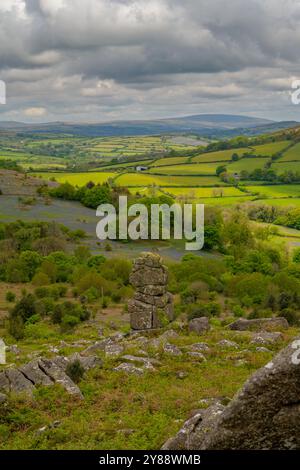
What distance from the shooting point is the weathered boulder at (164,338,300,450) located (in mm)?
10484

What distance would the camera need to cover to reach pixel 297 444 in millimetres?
10906

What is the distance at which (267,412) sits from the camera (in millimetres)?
10625

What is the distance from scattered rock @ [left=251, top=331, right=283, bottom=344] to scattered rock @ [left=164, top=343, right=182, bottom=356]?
4.51 m

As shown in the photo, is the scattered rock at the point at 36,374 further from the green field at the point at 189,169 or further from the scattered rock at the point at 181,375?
the green field at the point at 189,169

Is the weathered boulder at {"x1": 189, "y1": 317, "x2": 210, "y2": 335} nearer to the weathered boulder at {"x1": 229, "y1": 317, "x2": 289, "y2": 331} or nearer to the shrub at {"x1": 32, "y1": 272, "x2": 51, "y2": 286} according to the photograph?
the weathered boulder at {"x1": 229, "y1": 317, "x2": 289, "y2": 331}

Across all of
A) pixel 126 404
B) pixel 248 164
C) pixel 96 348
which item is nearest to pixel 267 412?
pixel 126 404

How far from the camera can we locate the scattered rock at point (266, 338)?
28109 millimetres

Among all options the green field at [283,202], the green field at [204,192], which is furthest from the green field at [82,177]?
the green field at [283,202]

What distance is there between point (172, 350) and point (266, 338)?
5744mm

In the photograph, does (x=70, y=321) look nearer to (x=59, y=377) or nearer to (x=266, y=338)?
(x=266, y=338)

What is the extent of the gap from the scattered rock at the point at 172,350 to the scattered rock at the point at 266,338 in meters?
4.51

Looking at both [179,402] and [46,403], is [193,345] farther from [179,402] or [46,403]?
[46,403]
